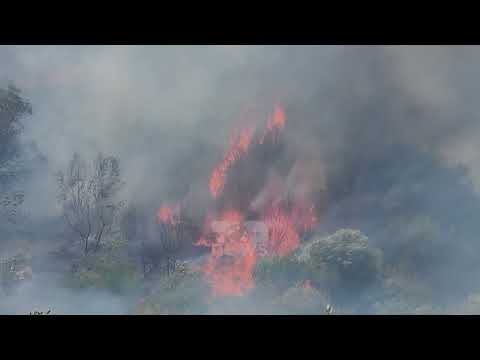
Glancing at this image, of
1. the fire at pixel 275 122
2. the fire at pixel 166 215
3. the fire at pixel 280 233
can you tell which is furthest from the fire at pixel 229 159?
the fire at pixel 280 233

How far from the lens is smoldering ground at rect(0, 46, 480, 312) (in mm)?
7047

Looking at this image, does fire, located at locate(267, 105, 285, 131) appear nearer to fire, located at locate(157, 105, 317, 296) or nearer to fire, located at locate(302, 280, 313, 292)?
fire, located at locate(157, 105, 317, 296)

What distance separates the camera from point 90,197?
730 centimetres

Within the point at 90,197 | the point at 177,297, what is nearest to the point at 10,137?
the point at 90,197

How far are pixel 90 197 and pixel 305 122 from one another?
4.02 meters

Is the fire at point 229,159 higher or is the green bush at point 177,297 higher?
the fire at point 229,159

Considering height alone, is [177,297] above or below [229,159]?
below

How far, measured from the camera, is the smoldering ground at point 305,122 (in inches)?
277

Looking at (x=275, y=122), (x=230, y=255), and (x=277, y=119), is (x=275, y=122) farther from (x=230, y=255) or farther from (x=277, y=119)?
(x=230, y=255)

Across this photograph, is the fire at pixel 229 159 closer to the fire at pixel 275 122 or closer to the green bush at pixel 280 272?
the fire at pixel 275 122

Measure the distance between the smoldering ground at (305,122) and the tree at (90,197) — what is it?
0.58 ft

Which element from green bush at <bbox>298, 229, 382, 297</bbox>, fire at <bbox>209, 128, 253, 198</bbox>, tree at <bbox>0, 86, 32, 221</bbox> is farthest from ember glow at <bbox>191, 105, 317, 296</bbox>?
tree at <bbox>0, 86, 32, 221</bbox>
